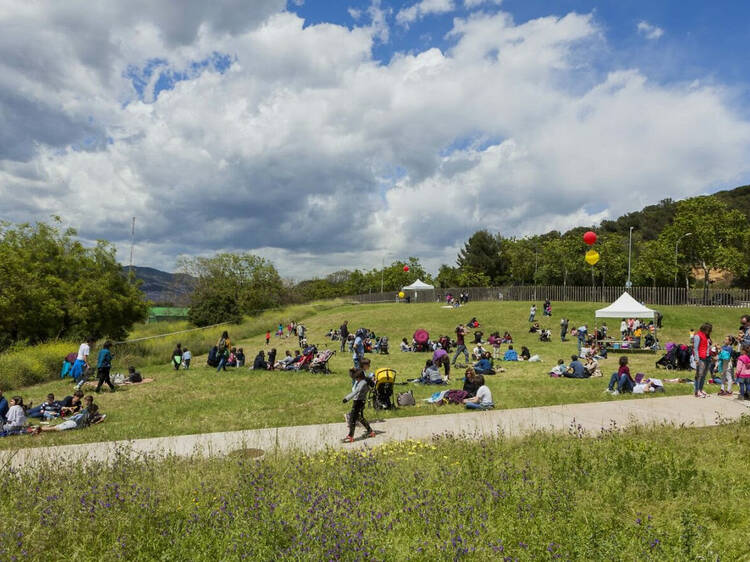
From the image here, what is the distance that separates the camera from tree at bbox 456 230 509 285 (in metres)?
88.1

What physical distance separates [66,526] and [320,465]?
2.96 meters

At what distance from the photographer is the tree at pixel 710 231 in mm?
53125

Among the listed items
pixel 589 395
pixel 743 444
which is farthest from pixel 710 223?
pixel 743 444

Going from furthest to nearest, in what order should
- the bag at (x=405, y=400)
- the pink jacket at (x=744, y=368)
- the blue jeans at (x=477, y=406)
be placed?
the bag at (x=405, y=400) → the pink jacket at (x=744, y=368) → the blue jeans at (x=477, y=406)

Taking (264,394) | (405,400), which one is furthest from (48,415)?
(405,400)

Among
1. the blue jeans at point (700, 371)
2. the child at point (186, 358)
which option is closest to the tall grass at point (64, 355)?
the child at point (186, 358)

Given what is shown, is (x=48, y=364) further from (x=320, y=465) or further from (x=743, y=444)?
(x=743, y=444)

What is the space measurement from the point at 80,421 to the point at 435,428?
7879 millimetres

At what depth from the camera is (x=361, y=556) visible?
12.3 ft

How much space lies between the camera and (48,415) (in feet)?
39.2

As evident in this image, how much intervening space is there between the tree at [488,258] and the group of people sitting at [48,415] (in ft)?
262

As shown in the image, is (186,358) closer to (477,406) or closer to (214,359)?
(214,359)

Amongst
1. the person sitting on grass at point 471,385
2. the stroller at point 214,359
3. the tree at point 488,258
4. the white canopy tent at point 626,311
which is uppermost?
the tree at point 488,258

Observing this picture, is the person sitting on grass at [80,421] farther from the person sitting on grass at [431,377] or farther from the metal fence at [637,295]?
the metal fence at [637,295]
